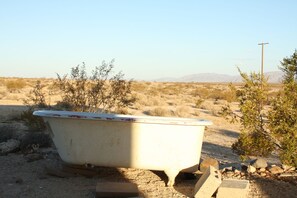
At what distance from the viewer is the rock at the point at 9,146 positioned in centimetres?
816

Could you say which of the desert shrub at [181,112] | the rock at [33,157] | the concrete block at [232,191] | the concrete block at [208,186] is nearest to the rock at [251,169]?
the concrete block at [232,191]

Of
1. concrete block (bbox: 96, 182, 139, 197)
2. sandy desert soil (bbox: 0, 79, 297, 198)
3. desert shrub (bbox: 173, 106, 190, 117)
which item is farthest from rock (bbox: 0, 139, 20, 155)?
desert shrub (bbox: 173, 106, 190, 117)

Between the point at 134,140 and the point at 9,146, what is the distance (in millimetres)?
3325

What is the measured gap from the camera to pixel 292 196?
5.78 metres

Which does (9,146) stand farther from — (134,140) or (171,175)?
(171,175)

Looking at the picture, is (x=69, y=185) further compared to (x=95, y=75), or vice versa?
(x=95, y=75)

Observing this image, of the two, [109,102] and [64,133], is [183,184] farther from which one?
[109,102]

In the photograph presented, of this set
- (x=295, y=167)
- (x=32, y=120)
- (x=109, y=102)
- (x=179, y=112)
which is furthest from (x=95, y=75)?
(x=179, y=112)

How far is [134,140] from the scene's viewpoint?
6203mm

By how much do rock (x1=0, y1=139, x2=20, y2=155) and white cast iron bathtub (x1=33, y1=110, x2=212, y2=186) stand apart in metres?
2.22

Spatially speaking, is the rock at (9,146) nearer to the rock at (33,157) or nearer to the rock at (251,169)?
the rock at (33,157)

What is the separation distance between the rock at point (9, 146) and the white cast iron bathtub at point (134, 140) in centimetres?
222

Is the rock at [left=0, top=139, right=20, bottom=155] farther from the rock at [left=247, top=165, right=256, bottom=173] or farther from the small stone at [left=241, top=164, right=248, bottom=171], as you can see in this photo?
the rock at [left=247, top=165, right=256, bottom=173]

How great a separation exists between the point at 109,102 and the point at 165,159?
5194 millimetres
